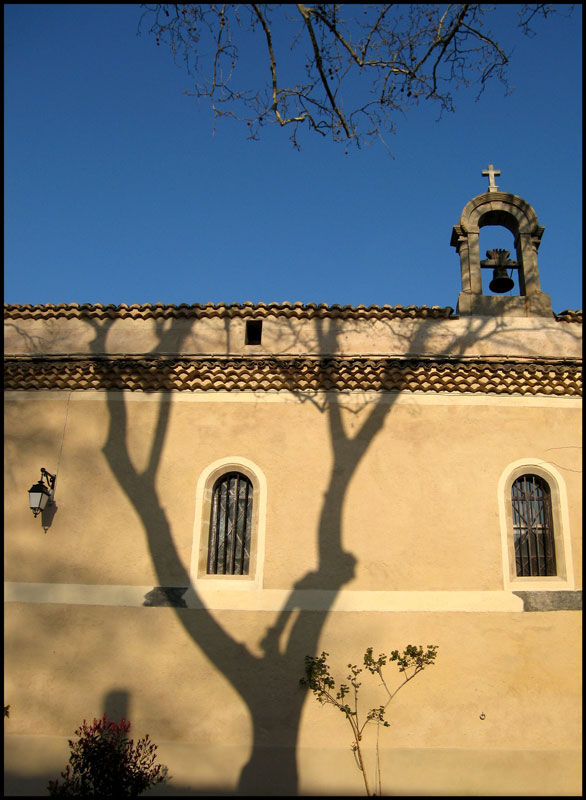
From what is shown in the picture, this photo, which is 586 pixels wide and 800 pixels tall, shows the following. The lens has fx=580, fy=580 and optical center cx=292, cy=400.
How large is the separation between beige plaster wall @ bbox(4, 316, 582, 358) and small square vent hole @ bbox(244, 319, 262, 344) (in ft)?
0.55

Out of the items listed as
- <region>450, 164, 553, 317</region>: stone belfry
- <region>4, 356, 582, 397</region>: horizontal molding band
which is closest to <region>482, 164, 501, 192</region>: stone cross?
<region>450, 164, 553, 317</region>: stone belfry

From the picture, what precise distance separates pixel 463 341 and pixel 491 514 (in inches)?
112

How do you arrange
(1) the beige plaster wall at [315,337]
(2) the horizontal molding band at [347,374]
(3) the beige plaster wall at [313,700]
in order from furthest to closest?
(1) the beige plaster wall at [315,337] < (2) the horizontal molding band at [347,374] < (3) the beige plaster wall at [313,700]

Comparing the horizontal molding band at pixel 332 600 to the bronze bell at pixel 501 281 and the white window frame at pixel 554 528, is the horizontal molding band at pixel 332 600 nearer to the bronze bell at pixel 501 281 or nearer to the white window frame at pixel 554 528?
the white window frame at pixel 554 528

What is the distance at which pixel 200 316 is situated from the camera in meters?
9.92

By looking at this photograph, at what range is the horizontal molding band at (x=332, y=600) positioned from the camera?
8117 mm

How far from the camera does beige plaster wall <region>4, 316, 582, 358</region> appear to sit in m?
9.55

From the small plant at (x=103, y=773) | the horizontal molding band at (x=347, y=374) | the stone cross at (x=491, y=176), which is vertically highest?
the stone cross at (x=491, y=176)

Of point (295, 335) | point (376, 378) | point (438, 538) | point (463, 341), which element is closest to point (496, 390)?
point (463, 341)

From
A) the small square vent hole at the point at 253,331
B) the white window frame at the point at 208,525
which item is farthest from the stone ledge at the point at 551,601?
the small square vent hole at the point at 253,331

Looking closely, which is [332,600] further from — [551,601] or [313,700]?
[551,601]

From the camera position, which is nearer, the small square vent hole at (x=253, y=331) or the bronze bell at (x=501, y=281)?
the small square vent hole at (x=253, y=331)

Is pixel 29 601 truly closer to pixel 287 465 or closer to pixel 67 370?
pixel 67 370

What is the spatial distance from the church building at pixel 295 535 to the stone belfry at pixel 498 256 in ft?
0.27
